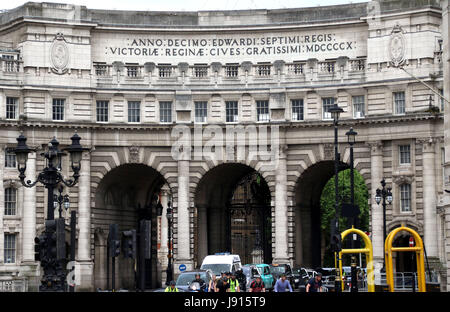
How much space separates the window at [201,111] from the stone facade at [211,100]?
73 mm

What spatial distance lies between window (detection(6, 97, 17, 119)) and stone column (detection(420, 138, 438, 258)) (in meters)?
28.6

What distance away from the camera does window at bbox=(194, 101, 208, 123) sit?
246 feet

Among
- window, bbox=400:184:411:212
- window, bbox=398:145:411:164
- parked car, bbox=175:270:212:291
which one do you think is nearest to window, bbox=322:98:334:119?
window, bbox=398:145:411:164

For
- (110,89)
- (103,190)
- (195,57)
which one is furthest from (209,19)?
(103,190)

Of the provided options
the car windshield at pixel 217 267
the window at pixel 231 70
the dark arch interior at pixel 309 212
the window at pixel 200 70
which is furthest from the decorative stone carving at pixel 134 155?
the car windshield at pixel 217 267

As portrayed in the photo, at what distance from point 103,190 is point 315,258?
17116mm

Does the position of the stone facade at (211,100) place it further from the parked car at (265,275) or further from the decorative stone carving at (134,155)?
the parked car at (265,275)

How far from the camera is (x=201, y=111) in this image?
75.1 m

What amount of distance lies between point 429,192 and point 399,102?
6.72 meters

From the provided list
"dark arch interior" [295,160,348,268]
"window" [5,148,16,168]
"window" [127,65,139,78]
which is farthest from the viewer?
"dark arch interior" [295,160,348,268]

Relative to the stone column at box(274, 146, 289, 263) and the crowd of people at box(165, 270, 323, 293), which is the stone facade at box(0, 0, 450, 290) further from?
the crowd of people at box(165, 270, 323, 293)

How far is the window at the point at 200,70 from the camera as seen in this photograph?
2958 inches

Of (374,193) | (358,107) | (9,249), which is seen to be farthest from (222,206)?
(9,249)

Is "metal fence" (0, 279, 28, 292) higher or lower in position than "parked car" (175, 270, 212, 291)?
lower
